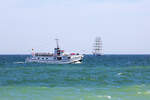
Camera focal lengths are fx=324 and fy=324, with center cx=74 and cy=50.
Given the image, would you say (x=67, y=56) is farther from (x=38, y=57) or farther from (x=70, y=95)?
(x=70, y=95)

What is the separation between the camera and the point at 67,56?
96875mm

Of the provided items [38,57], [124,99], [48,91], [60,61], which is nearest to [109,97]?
[124,99]

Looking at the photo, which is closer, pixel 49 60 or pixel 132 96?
pixel 132 96

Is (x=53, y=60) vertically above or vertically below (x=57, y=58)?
below

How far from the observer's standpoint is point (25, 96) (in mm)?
26844

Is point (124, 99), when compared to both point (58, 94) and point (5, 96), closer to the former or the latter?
point (58, 94)

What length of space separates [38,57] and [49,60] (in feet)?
16.0

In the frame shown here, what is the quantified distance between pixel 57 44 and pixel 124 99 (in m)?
76.3

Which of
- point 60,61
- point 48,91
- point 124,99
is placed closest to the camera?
point 124,99

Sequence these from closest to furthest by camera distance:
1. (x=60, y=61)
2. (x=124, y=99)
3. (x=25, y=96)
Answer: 1. (x=124, y=99)
2. (x=25, y=96)
3. (x=60, y=61)

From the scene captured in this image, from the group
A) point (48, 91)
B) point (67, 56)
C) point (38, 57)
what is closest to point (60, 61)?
point (67, 56)

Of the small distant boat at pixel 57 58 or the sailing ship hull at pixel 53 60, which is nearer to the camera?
the sailing ship hull at pixel 53 60

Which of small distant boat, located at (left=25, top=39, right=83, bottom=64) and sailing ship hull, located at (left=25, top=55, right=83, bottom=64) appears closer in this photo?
A: sailing ship hull, located at (left=25, top=55, right=83, bottom=64)

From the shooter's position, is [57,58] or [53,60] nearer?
[57,58]
